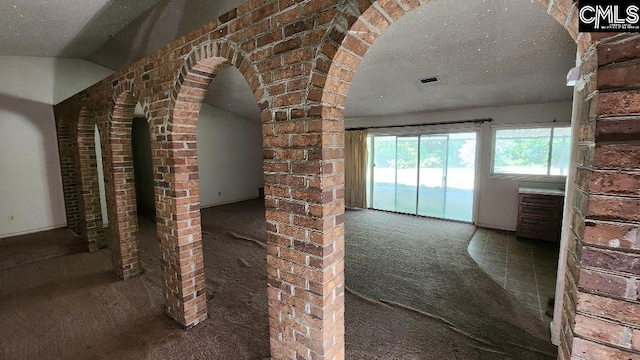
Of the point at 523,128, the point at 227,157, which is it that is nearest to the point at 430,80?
the point at 523,128

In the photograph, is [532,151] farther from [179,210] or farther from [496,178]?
[179,210]

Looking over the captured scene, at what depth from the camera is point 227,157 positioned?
7691mm

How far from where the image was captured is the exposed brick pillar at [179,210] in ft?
6.90

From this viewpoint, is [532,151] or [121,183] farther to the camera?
[532,151]

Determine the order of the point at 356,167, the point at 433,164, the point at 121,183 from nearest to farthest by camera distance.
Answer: the point at 121,183
the point at 433,164
the point at 356,167

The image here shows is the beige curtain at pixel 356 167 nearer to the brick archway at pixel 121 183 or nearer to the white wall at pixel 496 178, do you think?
the white wall at pixel 496 178

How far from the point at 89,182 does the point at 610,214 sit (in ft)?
16.8

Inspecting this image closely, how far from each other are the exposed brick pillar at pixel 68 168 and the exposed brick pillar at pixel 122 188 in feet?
6.32

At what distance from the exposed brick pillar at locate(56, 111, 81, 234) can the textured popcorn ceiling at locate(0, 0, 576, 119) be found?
4.01ft

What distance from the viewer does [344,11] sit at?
3.62ft

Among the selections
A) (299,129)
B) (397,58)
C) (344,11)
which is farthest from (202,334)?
(397,58)

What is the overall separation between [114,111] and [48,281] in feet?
7.47

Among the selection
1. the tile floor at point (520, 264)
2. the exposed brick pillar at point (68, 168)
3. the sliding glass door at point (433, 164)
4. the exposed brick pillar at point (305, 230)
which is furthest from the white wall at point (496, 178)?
the exposed brick pillar at point (68, 168)

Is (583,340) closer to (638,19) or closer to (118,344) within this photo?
(638,19)
